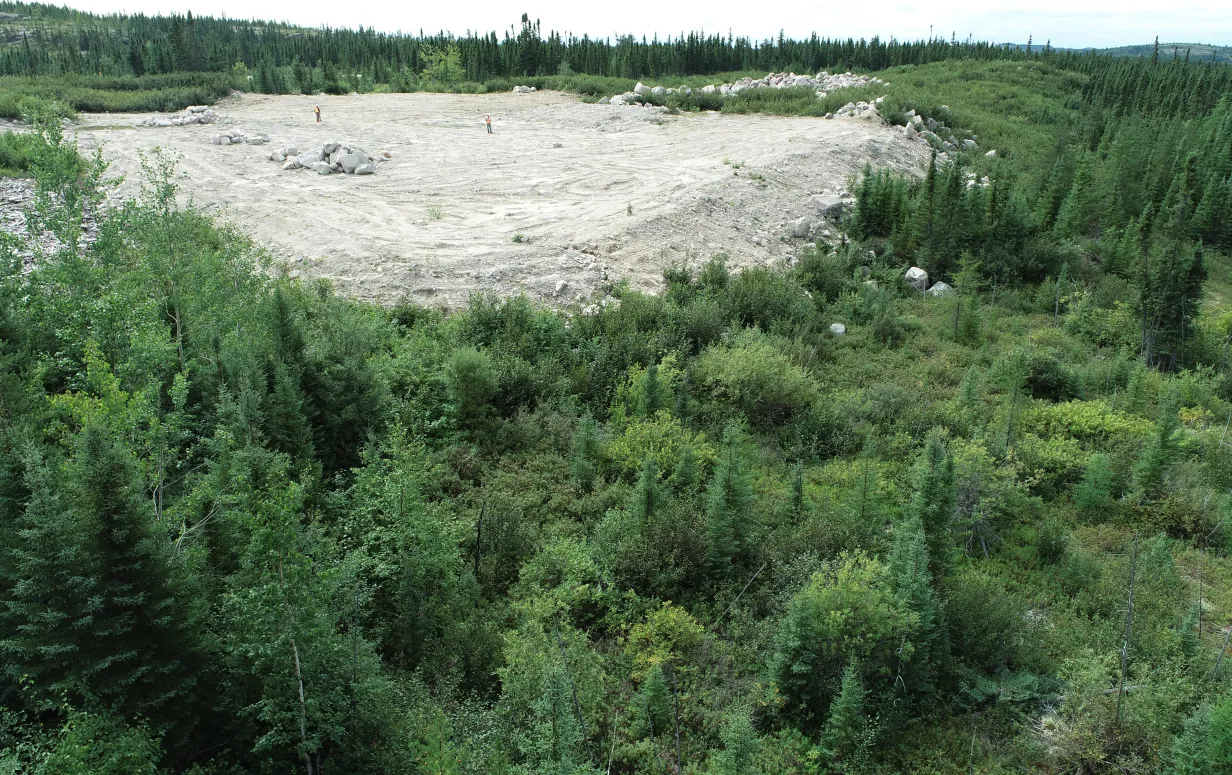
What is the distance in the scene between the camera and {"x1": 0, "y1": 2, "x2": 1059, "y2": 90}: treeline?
214 ft

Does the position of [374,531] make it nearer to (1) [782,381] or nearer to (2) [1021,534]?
(1) [782,381]

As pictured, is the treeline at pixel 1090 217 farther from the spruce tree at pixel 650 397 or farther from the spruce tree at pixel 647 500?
the spruce tree at pixel 647 500

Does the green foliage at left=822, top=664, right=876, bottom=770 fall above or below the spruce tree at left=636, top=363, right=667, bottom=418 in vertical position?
below

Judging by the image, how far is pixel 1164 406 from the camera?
13.8 metres

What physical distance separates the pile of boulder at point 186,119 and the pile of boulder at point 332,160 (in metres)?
11.6

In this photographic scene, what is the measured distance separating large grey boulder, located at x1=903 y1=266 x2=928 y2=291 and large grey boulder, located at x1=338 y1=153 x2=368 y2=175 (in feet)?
68.9

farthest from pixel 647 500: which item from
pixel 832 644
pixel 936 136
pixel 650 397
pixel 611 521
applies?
pixel 936 136

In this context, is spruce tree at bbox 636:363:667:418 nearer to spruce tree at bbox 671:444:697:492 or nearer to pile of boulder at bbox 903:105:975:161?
spruce tree at bbox 671:444:697:492

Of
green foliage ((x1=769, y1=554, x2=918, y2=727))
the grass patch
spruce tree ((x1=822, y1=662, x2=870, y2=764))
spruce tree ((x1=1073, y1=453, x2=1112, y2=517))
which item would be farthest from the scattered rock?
spruce tree ((x1=822, y1=662, x2=870, y2=764))

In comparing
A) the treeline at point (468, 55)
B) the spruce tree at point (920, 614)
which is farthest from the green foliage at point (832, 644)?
the treeline at point (468, 55)

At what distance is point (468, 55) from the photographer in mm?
70125

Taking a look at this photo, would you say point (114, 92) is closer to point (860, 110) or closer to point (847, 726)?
point (860, 110)

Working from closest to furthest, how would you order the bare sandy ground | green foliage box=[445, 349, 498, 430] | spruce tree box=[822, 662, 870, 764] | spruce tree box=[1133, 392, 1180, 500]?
spruce tree box=[822, 662, 870, 764], spruce tree box=[1133, 392, 1180, 500], green foliage box=[445, 349, 498, 430], the bare sandy ground

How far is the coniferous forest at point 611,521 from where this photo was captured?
7.17 meters
